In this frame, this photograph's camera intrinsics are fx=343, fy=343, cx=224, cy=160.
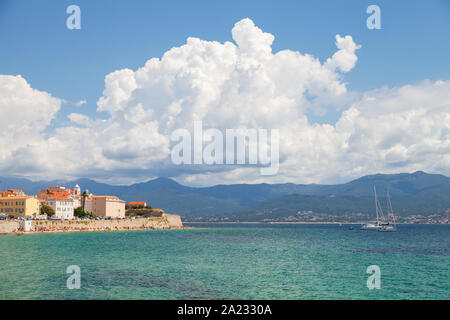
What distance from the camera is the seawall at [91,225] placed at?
355 ft

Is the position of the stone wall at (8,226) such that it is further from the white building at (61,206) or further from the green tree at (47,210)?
the white building at (61,206)

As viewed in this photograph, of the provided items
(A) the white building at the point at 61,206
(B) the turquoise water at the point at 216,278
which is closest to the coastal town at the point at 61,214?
(A) the white building at the point at 61,206

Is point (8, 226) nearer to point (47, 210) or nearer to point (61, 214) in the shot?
point (47, 210)

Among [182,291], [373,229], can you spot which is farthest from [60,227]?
[373,229]

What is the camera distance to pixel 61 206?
15338 cm

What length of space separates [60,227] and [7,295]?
356ft

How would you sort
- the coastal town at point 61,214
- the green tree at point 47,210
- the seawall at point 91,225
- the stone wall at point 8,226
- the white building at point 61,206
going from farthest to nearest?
the white building at point 61,206
the green tree at point 47,210
the coastal town at point 61,214
the seawall at point 91,225
the stone wall at point 8,226

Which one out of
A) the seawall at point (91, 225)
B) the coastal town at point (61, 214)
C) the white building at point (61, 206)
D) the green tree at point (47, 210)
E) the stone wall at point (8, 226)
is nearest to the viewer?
the stone wall at point (8, 226)

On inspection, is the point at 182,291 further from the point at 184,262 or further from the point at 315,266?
the point at 315,266

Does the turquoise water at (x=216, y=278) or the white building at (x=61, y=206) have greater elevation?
the white building at (x=61, y=206)
